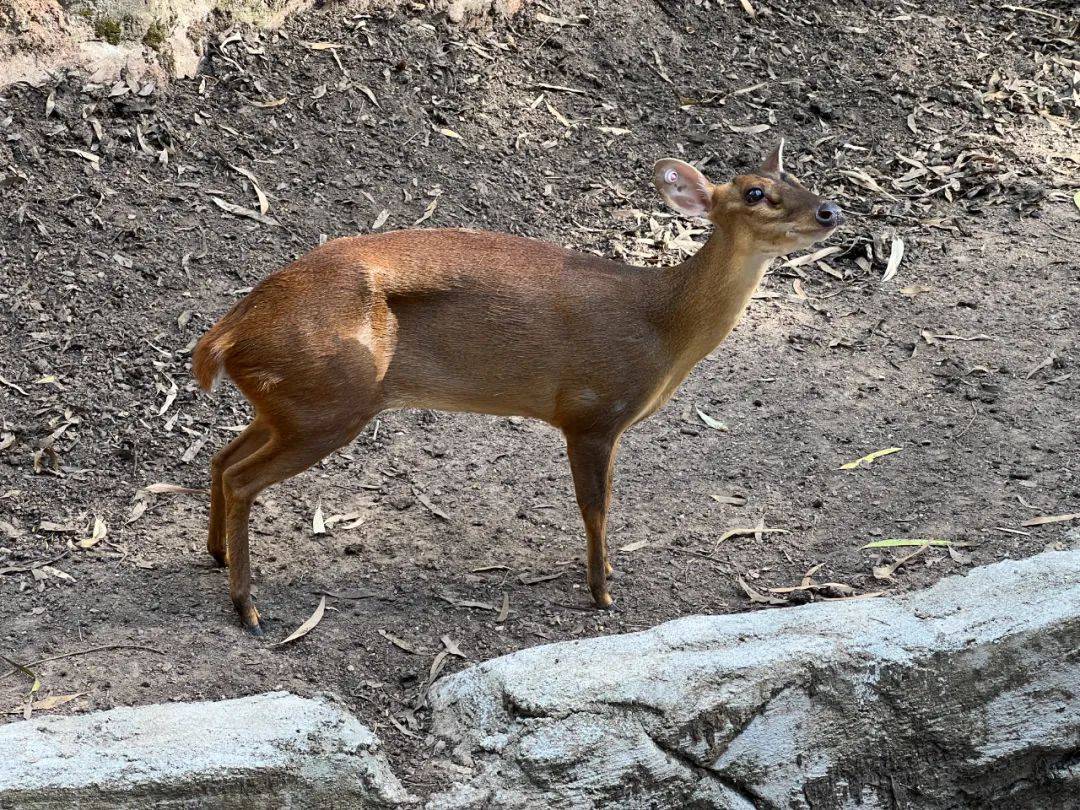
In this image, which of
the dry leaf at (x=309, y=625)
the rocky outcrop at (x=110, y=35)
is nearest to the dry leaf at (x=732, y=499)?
the dry leaf at (x=309, y=625)

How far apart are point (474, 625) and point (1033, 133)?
4.75 m

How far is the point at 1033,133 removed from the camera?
747 centimetres

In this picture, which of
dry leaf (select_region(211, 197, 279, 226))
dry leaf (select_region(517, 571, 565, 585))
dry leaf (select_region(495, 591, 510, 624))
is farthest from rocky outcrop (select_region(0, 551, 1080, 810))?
dry leaf (select_region(211, 197, 279, 226))

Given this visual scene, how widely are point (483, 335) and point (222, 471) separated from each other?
96 cm

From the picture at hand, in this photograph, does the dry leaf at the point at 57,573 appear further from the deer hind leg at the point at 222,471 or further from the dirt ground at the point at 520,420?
the deer hind leg at the point at 222,471

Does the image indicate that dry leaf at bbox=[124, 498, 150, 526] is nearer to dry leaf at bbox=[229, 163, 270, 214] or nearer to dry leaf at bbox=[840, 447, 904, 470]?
dry leaf at bbox=[229, 163, 270, 214]

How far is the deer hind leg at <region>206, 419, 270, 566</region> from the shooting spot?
4375 mm

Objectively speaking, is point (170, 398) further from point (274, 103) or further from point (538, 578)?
point (274, 103)

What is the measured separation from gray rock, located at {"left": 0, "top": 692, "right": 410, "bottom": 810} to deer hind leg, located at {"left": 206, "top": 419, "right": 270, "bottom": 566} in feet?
3.10

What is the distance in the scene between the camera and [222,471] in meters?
4.45

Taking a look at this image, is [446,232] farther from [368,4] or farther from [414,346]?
[368,4]

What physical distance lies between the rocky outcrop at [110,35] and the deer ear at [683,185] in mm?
2844

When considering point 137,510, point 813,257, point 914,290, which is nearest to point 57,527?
point 137,510

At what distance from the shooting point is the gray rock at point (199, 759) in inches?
127
